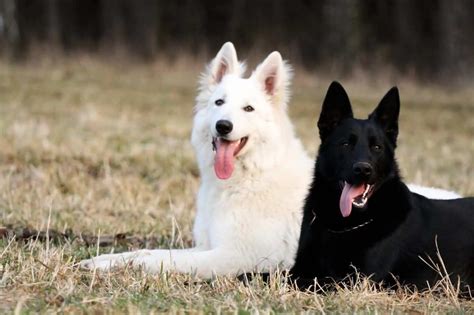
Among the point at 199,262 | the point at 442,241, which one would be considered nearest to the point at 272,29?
the point at 199,262

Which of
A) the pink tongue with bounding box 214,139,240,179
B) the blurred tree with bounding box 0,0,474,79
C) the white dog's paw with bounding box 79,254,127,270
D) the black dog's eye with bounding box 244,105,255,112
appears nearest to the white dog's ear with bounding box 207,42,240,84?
the black dog's eye with bounding box 244,105,255,112

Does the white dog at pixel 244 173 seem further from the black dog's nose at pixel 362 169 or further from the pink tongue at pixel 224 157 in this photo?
the black dog's nose at pixel 362 169

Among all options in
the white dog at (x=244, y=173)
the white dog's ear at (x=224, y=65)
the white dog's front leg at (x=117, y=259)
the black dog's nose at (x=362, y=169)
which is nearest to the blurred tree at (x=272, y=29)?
the white dog's ear at (x=224, y=65)

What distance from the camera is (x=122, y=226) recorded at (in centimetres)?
680

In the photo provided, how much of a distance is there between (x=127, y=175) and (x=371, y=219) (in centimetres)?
475

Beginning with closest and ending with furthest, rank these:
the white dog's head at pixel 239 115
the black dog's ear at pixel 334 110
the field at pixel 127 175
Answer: the field at pixel 127 175, the black dog's ear at pixel 334 110, the white dog's head at pixel 239 115

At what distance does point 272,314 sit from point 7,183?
16.1 feet

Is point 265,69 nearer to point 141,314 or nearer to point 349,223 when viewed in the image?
point 349,223

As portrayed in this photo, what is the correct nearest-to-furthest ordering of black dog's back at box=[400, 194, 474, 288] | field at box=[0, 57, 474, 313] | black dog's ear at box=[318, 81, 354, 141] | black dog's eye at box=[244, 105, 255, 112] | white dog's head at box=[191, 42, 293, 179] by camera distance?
field at box=[0, 57, 474, 313]
black dog's back at box=[400, 194, 474, 288]
black dog's ear at box=[318, 81, 354, 141]
white dog's head at box=[191, 42, 293, 179]
black dog's eye at box=[244, 105, 255, 112]

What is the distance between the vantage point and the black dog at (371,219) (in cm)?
475

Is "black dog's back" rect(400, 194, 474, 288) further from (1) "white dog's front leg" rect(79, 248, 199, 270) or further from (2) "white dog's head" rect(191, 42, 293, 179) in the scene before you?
(1) "white dog's front leg" rect(79, 248, 199, 270)

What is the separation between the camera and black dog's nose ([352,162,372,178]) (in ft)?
15.1

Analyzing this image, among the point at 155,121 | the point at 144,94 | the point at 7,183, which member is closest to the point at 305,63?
the point at 144,94

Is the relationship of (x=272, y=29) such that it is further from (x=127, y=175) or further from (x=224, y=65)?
(x=224, y=65)
